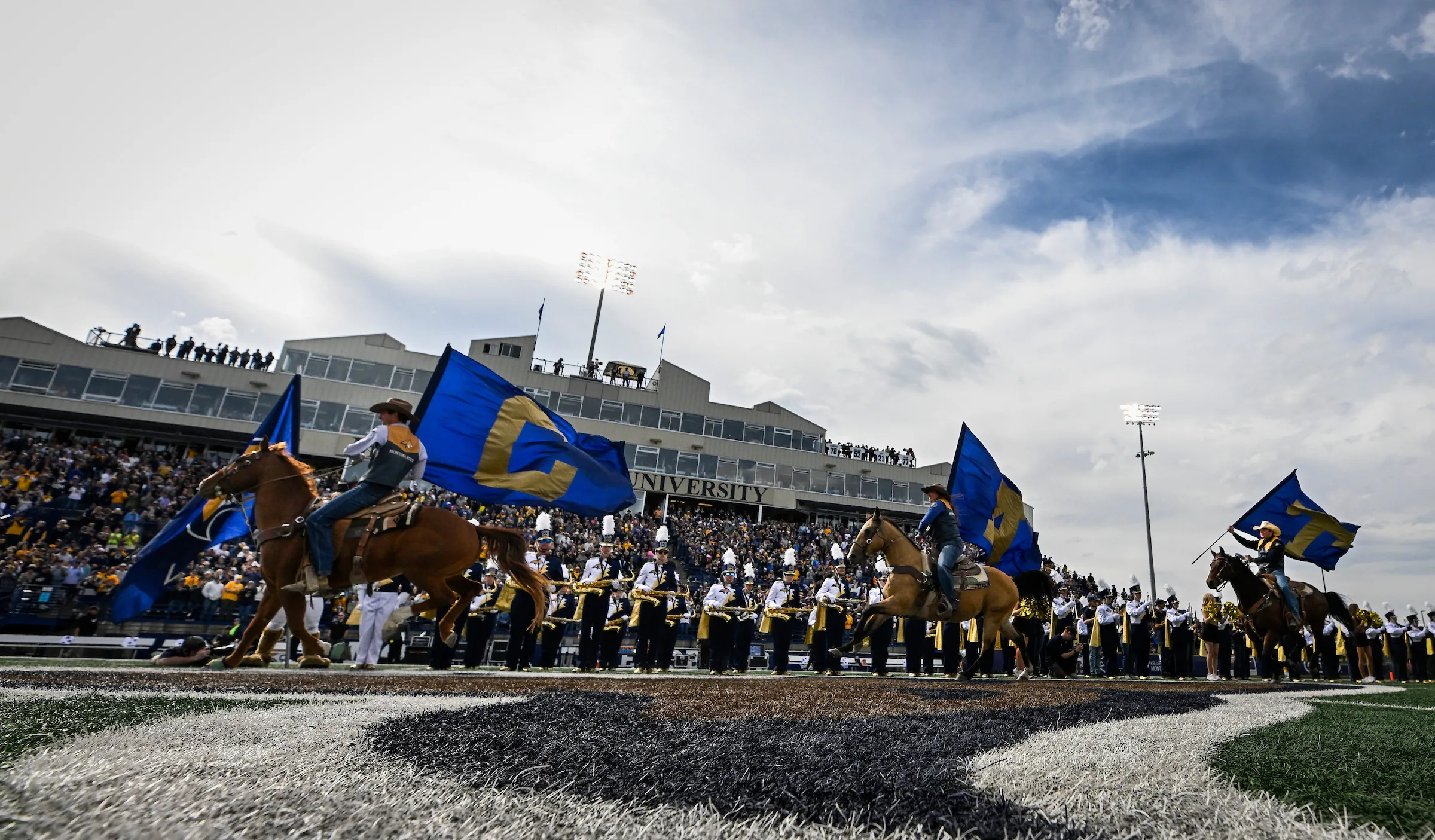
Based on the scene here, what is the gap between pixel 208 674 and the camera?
7.18 meters

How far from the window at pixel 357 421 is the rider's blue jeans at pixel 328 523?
35.7m

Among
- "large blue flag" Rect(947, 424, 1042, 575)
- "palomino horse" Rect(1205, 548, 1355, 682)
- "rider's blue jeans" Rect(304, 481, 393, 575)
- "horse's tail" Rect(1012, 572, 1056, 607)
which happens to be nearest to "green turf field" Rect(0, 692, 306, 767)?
"rider's blue jeans" Rect(304, 481, 393, 575)

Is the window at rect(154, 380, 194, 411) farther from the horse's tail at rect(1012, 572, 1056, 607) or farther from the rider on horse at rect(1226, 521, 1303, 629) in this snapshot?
the rider on horse at rect(1226, 521, 1303, 629)

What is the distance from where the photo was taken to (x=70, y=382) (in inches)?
1437

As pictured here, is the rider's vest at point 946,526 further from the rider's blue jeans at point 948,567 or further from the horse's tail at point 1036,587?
the horse's tail at point 1036,587

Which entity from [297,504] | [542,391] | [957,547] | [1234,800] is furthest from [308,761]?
[542,391]

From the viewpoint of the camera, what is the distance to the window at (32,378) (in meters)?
35.6

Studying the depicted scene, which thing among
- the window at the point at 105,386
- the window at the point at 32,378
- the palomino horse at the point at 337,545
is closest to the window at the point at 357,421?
the window at the point at 105,386

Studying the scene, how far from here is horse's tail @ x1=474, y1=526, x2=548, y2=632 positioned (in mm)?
8242

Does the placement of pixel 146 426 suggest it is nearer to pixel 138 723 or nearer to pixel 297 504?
pixel 297 504

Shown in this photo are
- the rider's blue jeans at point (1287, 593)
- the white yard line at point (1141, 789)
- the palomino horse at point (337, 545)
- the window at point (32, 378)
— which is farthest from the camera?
the window at point (32, 378)

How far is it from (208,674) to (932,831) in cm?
817

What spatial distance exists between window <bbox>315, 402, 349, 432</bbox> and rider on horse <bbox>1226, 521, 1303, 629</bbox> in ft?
138

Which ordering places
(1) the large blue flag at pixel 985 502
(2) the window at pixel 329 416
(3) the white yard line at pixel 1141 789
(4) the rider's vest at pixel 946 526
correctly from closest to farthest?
1. (3) the white yard line at pixel 1141 789
2. (4) the rider's vest at pixel 946 526
3. (1) the large blue flag at pixel 985 502
4. (2) the window at pixel 329 416
